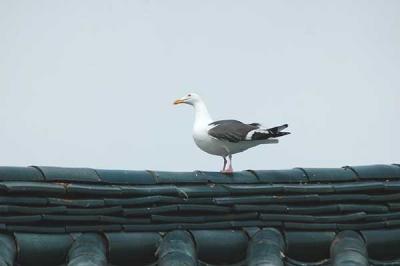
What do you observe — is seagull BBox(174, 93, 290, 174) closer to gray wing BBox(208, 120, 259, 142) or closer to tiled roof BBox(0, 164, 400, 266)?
gray wing BBox(208, 120, 259, 142)

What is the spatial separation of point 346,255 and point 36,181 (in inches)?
76.9

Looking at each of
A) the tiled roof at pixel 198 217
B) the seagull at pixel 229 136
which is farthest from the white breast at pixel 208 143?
the tiled roof at pixel 198 217

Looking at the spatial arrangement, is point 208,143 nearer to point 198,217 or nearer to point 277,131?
point 277,131

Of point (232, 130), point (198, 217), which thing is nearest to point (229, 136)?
point (232, 130)

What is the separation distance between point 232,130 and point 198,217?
3647 mm

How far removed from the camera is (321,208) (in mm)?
9422

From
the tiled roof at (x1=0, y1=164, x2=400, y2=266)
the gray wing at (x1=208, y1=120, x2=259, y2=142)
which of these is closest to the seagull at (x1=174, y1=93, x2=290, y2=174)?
the gray wing at (x1=208, y1=120, x2=259, y2=142)

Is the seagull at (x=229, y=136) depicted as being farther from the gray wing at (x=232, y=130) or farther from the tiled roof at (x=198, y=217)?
the tiled roof at (x=198, y=217)

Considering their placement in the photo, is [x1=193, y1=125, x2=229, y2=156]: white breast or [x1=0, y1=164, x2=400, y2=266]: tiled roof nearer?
[x1=0, y1=164, x2=400, y2=266]: tiled roof

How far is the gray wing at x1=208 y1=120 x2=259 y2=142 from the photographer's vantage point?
1256cm

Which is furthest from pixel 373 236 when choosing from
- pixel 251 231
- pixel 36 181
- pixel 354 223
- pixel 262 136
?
pixel 262 136

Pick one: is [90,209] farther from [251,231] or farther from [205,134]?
[205,134]

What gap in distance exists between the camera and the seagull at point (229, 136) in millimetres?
12547

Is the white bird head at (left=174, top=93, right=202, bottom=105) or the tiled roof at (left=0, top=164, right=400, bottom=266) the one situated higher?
the white bird head at (left=174, top=93, right=202, bottom=105)
